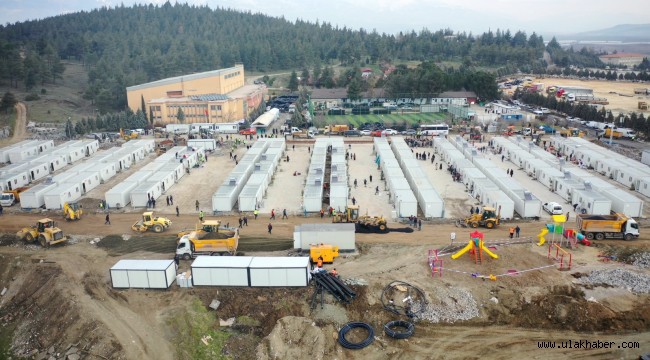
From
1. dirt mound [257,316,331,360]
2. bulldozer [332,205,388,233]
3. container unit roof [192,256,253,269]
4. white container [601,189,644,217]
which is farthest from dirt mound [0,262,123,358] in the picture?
white container [601,189,644,217]

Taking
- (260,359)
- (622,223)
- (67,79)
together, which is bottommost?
(260,359)

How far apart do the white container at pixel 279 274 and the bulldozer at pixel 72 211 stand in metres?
12.4

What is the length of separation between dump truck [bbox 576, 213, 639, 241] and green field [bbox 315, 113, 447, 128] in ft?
98.8

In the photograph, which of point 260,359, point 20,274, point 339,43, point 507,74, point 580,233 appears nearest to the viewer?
point 260,359

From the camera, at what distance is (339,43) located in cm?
11000

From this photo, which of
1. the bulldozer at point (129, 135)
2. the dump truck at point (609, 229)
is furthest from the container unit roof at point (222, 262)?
the bulldozer at point (129, 135)

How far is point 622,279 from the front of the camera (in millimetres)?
17250

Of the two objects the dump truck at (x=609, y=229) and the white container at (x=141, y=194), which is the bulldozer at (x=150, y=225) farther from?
the dump truck at (x=609, y=229)

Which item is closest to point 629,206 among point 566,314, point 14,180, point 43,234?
point 566,314

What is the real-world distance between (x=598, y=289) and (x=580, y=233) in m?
4.62

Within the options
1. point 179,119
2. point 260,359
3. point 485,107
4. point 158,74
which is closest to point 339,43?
point 158,74

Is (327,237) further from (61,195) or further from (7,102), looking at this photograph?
(7,102)

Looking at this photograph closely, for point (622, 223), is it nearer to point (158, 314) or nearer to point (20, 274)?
point (158, 314)

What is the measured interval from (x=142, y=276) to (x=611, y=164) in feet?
94.3
